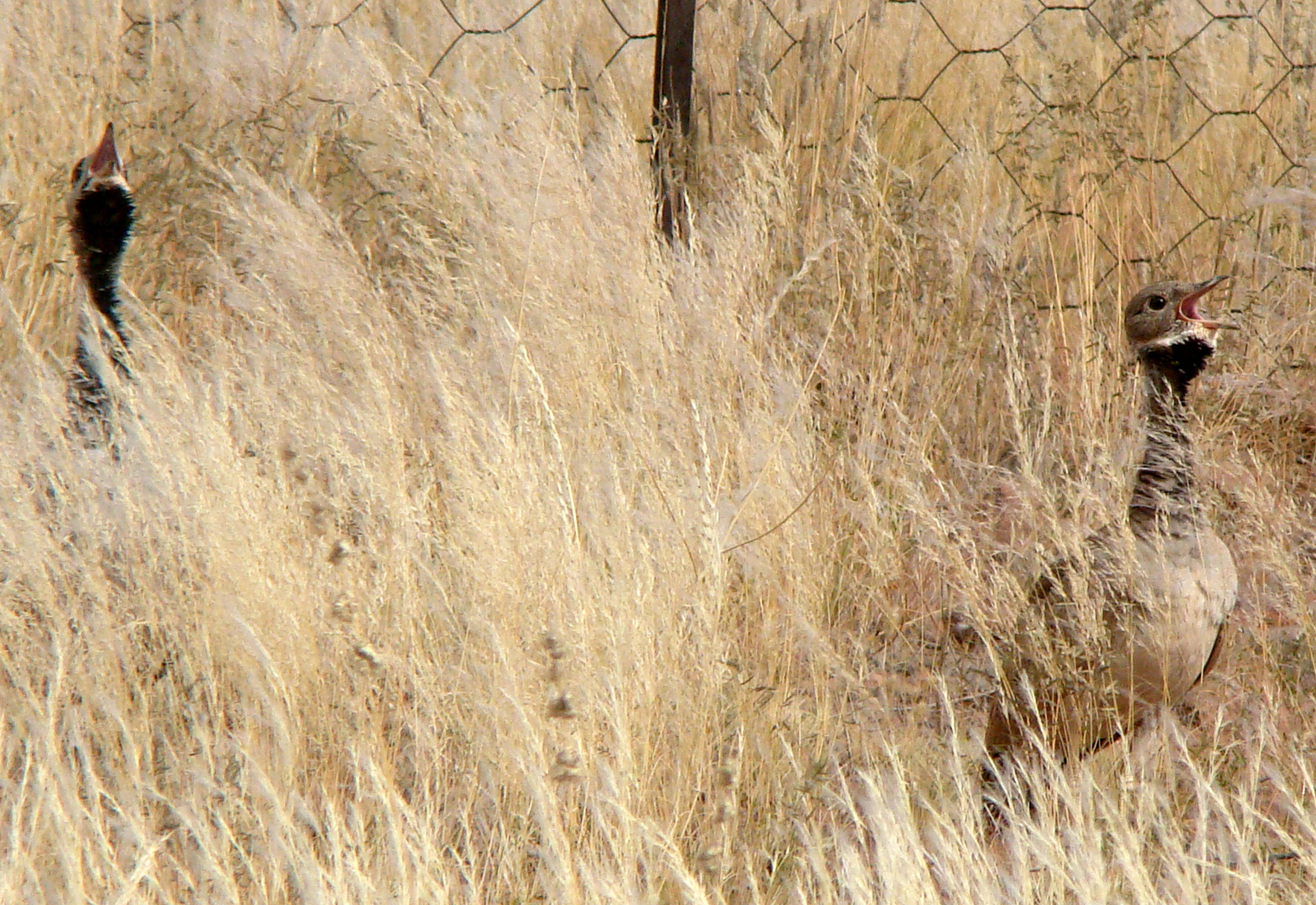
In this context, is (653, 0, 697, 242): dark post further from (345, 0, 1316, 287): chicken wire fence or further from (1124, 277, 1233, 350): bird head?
(1124, 277, 1233, 350): bird head

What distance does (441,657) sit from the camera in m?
2.21

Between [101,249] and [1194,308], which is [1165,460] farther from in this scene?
[101,249]

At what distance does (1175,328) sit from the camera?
258 cm

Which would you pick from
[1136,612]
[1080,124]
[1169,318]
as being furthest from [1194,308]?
[1080,124]

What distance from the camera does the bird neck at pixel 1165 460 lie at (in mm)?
2396

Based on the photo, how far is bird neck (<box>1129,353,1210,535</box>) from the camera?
240 centimetres

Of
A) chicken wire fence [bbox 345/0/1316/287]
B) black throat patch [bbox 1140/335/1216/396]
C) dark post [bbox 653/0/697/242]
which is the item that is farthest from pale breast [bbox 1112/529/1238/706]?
dark post [bbox 653/0/697/242]

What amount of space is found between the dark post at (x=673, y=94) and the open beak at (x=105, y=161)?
4.04ft

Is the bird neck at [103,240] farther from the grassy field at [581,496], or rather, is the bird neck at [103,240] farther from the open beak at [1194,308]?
the open beak at [1194,308]

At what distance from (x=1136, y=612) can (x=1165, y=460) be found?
28 cm

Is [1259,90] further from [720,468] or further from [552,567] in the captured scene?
[552,567]

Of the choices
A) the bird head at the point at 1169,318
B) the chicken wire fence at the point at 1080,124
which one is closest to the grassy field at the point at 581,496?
the chicken wire fence at the point at 1080,124

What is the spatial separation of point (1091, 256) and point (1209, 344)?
2.40 ft

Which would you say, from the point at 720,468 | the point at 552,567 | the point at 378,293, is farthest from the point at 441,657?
the point at 378,293
